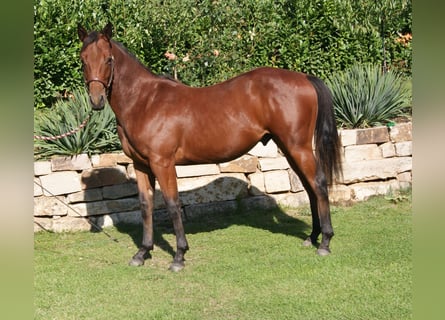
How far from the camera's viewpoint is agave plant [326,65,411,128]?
7391 mm

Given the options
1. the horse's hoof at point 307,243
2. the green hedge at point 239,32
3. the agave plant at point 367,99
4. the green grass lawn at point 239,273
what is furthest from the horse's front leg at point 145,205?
the agave plant at point 367,99

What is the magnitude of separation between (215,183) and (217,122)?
1919mm

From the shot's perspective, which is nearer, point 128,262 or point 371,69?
point 128,262

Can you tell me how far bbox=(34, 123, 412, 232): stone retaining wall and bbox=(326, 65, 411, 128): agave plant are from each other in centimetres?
31

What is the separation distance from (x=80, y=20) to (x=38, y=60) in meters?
1.05

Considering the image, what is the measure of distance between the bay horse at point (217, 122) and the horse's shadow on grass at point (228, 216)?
123cm

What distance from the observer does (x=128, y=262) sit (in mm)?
5293

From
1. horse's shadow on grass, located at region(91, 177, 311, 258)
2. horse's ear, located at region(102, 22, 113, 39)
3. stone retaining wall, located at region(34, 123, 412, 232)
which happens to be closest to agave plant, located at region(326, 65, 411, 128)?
stone retaining wall, located at region(34, 123, 412, 232)

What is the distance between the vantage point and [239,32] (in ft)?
28.4

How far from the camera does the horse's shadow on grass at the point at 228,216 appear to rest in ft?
21.0

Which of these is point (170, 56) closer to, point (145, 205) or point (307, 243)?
point (145, 205)
